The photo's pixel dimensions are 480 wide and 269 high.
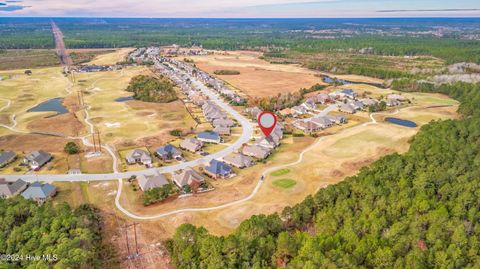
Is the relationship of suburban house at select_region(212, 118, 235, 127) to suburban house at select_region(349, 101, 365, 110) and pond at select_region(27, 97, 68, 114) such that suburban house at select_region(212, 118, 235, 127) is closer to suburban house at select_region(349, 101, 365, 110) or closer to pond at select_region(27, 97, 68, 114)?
suburban house at select_region(349, 101, 365, 110)

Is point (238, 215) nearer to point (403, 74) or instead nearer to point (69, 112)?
point (69, 112)

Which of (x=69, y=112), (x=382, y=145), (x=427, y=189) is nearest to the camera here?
(x=427, y=189)

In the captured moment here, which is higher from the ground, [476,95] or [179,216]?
[476,95]

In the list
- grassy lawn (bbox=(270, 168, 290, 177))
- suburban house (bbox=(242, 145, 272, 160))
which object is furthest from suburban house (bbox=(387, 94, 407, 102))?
grassy lawn (bbox=(270, 168, 290, 177))

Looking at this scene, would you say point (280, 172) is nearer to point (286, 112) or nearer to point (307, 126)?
point (307, 126)

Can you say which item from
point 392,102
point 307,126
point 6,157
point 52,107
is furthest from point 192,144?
point 392,102

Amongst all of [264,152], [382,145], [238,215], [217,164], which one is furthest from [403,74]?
[238,215]

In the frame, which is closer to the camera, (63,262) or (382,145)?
(63,262)
